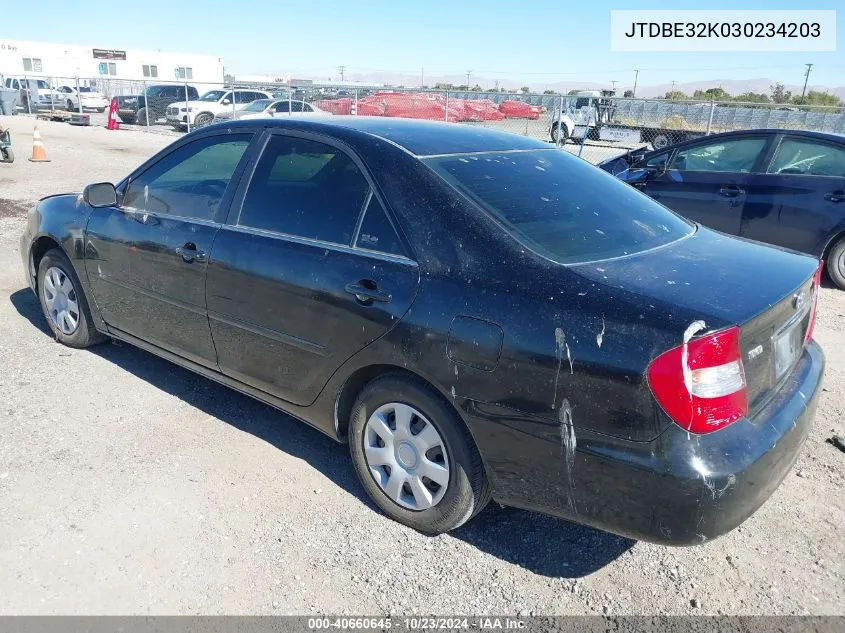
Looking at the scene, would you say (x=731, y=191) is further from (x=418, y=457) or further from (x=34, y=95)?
(x=34, y=95)

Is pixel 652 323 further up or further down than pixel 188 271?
further up

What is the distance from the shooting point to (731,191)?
7.24 metres

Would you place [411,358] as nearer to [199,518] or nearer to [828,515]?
[199,518]

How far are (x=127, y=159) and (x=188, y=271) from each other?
14.3 metres

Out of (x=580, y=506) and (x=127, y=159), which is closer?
(x=580, y=506)

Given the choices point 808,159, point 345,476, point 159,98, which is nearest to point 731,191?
point 808,159

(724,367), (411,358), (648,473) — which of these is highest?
(724,367)

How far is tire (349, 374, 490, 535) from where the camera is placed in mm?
2738

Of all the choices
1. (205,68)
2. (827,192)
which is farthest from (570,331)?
(205,68)

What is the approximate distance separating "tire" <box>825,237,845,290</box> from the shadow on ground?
17.6ft

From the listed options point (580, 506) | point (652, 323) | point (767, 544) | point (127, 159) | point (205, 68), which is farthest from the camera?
point (205, 68)

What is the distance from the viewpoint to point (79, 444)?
11.8ft

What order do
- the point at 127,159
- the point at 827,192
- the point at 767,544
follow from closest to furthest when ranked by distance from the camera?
the point at 767,544, the point at 827,192, the point at 127,159

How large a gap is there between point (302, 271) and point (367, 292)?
428 millimetres
